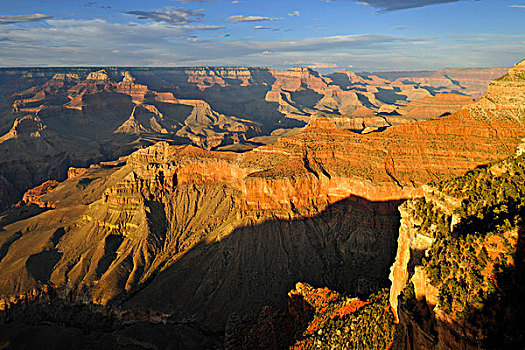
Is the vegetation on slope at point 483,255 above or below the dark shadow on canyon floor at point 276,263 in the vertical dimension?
above

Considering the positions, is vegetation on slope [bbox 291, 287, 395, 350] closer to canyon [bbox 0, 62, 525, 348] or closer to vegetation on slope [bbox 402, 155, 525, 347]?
canyon [bbox 0, 62, 525, 348]

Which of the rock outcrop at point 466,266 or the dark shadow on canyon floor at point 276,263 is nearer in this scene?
the rock outcrop at point 466,266

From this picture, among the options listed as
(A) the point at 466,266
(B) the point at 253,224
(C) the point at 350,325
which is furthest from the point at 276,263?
(A) the point at 466,266

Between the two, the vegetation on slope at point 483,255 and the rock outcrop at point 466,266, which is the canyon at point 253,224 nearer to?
the rock outcrop at point 466,266

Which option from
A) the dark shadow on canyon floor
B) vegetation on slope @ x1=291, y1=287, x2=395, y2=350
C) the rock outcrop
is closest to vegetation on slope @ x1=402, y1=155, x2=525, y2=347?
the rock outcrop

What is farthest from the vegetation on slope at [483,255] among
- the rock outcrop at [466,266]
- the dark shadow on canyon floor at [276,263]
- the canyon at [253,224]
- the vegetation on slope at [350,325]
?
the dark shadow on canyon floor at [276,263]

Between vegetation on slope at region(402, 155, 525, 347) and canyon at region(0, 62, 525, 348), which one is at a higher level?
vegetation on slope at region(402, 155, 525, 347)

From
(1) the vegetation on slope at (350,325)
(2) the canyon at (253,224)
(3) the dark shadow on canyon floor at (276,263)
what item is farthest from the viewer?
(2) the canyon at (253,224)

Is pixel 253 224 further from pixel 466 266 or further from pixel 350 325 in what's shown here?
pixel 466 266

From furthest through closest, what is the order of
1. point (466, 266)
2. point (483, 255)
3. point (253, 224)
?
point (253, 224), point (466, 266), point (483, 255)

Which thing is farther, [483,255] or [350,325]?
[350,325]

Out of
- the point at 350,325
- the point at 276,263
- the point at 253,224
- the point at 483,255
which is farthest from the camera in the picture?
the point at 253,224

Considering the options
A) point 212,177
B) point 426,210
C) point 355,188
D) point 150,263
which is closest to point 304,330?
point 426,210
